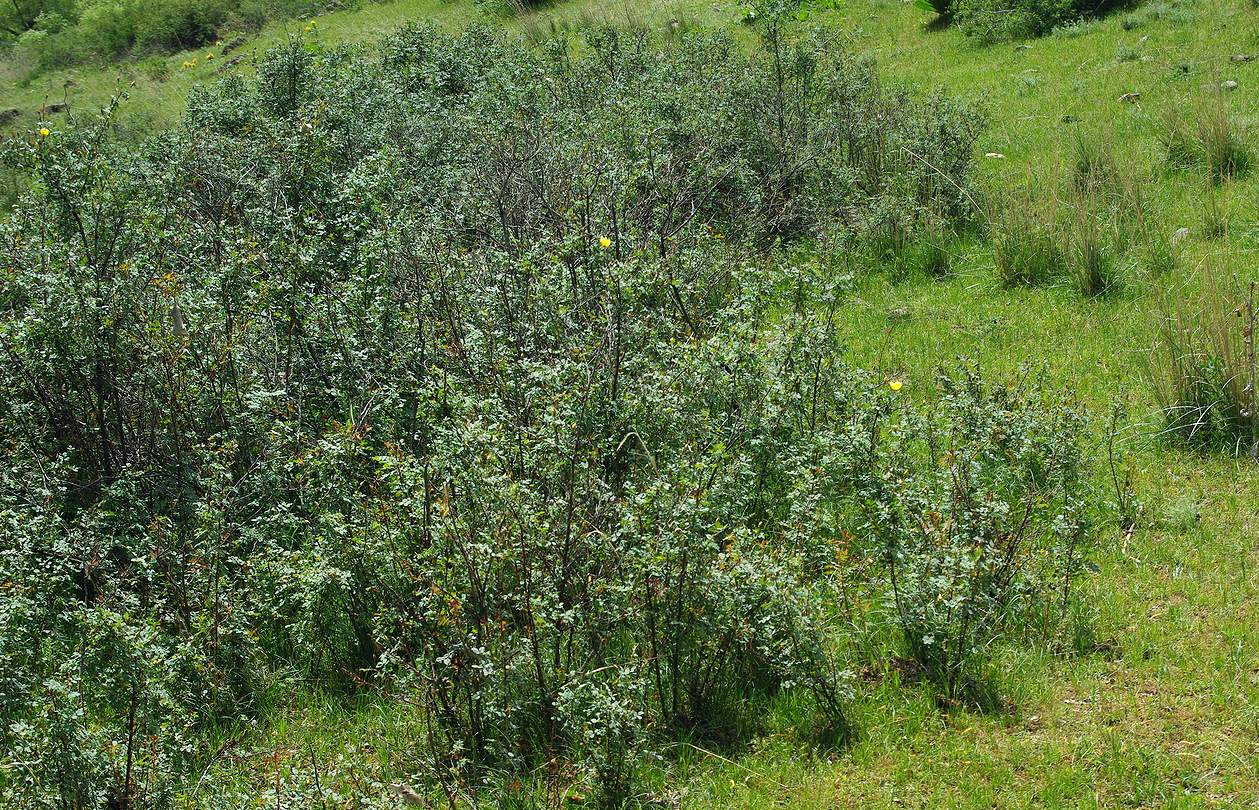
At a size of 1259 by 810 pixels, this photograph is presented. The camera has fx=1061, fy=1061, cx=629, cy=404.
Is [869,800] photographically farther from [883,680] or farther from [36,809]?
[36,809]

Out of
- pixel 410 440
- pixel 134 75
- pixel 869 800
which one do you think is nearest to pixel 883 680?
pixel 869 800

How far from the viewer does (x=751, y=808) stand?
12.5ft

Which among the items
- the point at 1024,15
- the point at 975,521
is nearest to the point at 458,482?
the point at 975,521

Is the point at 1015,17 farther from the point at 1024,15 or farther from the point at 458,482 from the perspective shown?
the point at 458,482

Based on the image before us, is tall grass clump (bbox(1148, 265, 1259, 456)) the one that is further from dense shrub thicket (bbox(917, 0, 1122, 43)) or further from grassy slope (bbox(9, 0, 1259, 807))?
dense shrub thicket (bbox(917, 0, 1122, 43))

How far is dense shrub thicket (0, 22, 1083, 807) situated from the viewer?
4.07 m

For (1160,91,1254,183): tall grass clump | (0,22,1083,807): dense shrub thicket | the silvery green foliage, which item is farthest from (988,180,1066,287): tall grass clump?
the silvery green foliage

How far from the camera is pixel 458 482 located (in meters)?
4.33

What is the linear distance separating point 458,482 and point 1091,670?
2.66m

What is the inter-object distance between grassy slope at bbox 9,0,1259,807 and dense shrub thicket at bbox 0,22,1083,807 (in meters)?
0.24

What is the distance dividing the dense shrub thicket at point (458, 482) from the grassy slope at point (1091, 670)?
0.24m

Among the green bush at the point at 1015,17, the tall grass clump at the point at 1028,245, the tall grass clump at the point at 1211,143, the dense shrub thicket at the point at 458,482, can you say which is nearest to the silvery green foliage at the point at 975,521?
the dense shrub thicket at the point at 458,482

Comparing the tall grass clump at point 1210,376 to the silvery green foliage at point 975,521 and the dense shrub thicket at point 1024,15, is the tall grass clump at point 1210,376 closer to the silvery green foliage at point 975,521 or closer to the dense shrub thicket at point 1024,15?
the silvery green foliage at point 975,521

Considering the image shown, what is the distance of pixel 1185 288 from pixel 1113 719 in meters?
4.02
